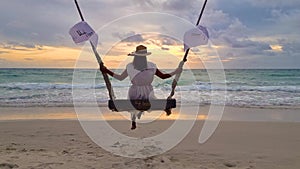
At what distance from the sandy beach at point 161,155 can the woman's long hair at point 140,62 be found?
1.55 metres

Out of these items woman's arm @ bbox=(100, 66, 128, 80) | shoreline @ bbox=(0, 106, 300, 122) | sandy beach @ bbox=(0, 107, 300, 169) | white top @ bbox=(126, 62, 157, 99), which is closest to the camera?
woman's arm @ bbox=(100, 66, 128, 80)

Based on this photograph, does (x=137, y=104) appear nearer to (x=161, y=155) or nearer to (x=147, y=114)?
(x=161, y=155)

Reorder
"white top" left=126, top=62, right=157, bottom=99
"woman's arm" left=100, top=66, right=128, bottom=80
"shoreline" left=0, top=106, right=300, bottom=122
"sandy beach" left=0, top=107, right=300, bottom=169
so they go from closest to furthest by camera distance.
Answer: "woman's arm" left=100, top=66, right=128, bottom=80
"white top" left=126, top=62, right=157, bottom=99
"sandy beach" left=0, top=107, right=300, bottom=169
"shoreline" left=0, top=106, right=300, bottom=122

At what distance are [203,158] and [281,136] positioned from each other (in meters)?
2.69

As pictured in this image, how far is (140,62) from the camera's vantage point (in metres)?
4.88

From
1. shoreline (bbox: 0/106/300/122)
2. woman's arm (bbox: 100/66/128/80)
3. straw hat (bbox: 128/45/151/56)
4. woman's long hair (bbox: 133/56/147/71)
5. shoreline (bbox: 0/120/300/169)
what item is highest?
shoreline (bbox: 0/106/300/122)

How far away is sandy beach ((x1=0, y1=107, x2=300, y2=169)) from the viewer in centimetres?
570

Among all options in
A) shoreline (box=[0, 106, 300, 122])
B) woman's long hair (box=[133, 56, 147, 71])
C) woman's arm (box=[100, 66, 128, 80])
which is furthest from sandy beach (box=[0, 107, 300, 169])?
woman's long hair (box=[133, 56, 147, 71])

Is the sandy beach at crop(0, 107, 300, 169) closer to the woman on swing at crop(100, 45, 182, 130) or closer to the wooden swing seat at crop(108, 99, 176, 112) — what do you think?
the wooden swing seat at crop(108, 99, 176, 112)

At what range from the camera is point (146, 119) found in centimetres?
966

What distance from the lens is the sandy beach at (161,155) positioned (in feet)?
18.7

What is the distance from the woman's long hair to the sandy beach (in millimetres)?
1552

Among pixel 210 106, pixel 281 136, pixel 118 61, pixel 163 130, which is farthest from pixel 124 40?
pixel 210 106

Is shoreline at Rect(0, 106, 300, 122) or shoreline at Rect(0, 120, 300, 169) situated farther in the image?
shoreline at Rect(0, 106, 300, 122)
